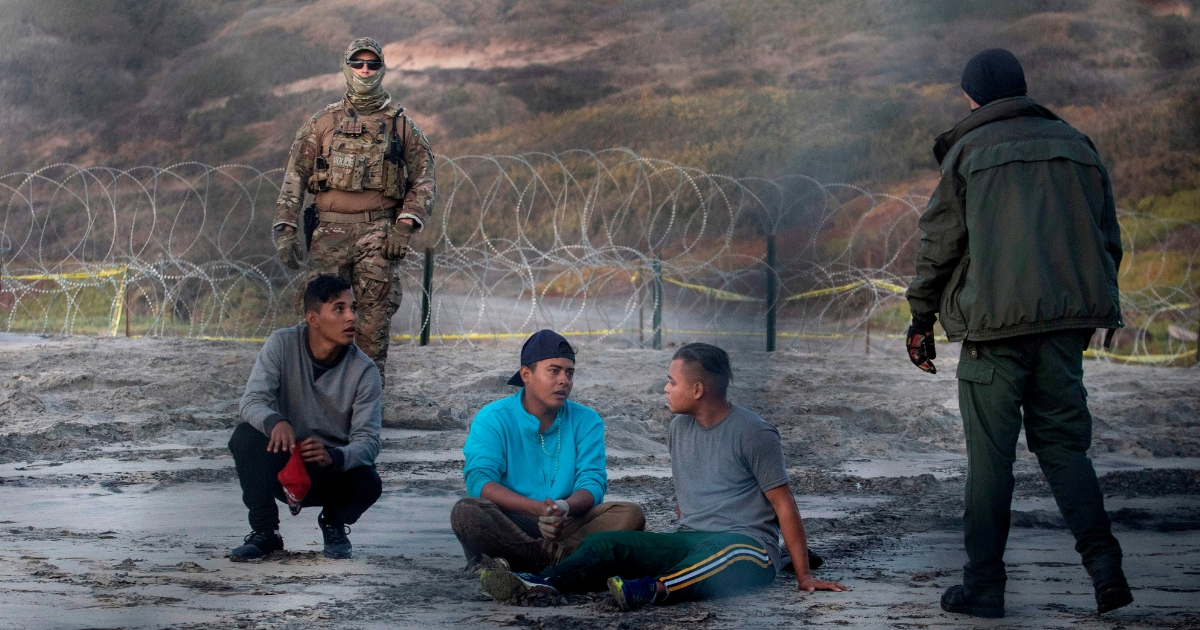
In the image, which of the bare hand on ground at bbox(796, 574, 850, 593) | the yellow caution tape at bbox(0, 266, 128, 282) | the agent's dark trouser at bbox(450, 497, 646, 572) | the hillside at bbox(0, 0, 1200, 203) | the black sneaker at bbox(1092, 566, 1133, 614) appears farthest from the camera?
the hillside at bbox(0, 0, 1200, 203)

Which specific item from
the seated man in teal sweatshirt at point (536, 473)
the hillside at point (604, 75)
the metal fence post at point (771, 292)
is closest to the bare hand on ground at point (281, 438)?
the seated man in teal sweatshirt at point (536, 473)

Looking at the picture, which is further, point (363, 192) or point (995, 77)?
point (363, 192)

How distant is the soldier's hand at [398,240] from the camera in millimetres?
5363

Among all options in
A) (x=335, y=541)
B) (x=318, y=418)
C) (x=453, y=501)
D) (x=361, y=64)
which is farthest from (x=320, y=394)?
(x=361, y=64)

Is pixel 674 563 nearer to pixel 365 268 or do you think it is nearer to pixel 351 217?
pixel 365 268

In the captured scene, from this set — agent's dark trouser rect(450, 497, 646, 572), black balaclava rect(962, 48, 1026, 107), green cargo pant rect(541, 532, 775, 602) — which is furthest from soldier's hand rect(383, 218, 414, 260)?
black balaclava rect(962, 48, 1026, 107)

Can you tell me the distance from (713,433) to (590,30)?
55.5ft

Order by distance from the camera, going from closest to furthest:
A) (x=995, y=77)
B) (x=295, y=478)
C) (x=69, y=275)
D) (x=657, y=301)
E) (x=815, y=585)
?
(x=995, y=77) < (x=815, y=585) < (x=295, y=478) < (x=69, y=275) < (x=657, y=301)

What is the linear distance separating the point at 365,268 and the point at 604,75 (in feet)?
46.6

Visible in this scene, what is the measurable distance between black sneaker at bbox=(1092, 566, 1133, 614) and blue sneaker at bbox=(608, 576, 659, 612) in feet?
3.37

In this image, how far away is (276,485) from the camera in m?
3.49

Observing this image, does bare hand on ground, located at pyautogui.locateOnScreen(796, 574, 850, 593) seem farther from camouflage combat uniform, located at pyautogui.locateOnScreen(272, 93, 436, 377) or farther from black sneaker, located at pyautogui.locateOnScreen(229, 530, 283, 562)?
camouflage combat uniform, located at pyautogui.locateOnScreen(272, 93, 436, 377)

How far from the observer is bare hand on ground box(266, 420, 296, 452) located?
337cm

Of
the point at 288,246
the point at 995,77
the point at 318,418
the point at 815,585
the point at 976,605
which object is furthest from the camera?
the point at 288,246
